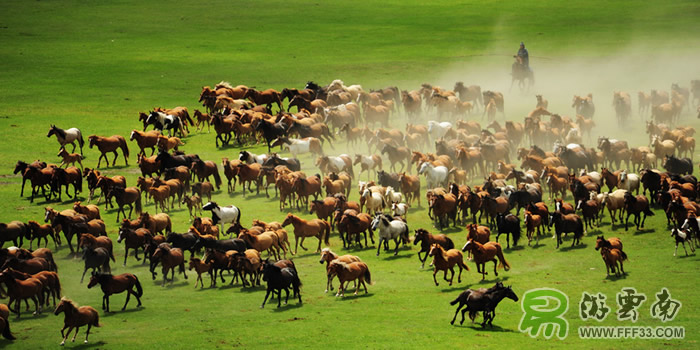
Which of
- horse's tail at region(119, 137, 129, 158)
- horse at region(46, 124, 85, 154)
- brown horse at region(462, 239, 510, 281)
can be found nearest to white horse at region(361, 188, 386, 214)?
brown horse at region(462, 239, 510, 281)

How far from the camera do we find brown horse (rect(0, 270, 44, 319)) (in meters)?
22.6

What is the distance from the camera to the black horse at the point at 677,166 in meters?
35.9

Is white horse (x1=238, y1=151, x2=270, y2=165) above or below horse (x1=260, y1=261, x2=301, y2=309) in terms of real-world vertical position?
above

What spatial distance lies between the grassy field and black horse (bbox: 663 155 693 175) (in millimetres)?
4952

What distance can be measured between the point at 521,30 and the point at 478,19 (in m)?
7.11

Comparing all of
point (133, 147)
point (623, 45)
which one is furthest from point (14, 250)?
point (623, 45)

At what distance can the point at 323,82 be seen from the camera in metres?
62.4

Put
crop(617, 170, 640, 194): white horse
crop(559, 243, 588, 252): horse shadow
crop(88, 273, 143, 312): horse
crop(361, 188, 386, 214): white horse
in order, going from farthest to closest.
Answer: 1. crop(617, 170, 640, 194): white horse
2. crop(361, 188, 386, 214): white horse
3. crop(559, 243, 588, 252): horse shadow
4. crop(88, 273, 143, 312): horse

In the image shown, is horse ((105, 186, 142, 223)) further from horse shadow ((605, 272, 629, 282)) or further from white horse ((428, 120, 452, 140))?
horse shadow ((605, 272, 629, 282))

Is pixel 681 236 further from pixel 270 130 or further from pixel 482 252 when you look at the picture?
pixel 270 130

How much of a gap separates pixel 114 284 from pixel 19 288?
2.50 m

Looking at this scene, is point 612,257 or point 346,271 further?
point 612,257

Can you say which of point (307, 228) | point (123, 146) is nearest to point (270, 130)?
point (123, 146)

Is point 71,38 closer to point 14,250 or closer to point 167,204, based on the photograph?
point 167,204
